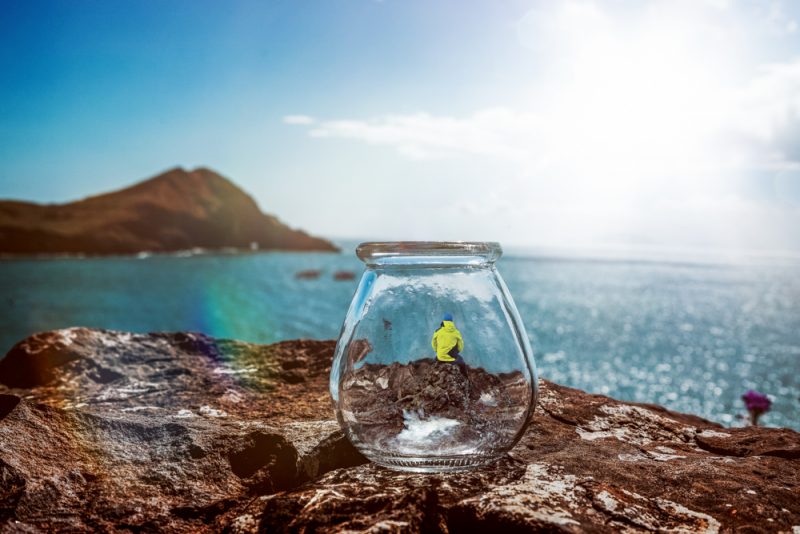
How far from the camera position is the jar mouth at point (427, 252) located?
6.87 ft

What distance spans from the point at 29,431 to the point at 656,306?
104 m

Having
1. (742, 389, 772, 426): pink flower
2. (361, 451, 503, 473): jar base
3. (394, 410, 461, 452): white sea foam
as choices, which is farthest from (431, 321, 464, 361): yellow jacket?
(742, 389, 772, 426): pink flower

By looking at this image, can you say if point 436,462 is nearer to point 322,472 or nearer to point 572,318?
point 322,472

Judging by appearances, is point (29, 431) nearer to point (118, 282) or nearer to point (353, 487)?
point (353, 487)

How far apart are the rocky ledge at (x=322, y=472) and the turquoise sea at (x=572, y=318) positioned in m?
37.0

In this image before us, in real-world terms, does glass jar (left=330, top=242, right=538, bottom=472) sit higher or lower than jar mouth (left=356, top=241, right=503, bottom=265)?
lower

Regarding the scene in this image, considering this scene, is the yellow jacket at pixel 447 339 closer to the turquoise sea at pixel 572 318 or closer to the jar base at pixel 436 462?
the jar base at pixel 436 462

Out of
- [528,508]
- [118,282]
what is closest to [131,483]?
[528,508]

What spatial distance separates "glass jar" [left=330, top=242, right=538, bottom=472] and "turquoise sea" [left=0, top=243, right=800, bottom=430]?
124ft

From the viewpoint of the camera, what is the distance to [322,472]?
7.06 feet

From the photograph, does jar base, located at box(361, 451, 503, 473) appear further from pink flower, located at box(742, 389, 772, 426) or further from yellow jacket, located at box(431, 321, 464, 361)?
pink flower, located at box(742, 389, 772, 426)

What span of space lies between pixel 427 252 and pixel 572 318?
81.3m

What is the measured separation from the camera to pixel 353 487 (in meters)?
→ 1.86

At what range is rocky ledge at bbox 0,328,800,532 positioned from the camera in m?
1.71
